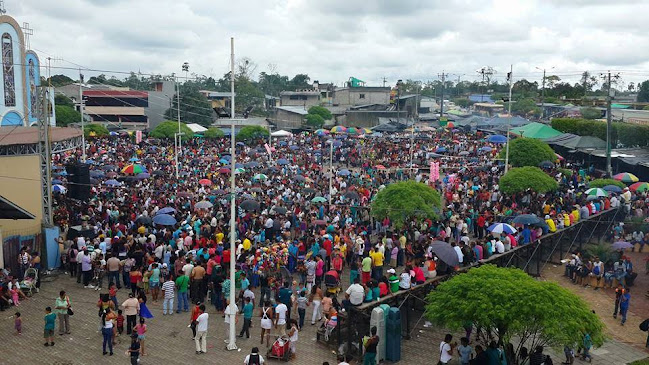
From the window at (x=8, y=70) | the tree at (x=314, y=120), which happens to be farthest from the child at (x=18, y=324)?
the tree at (x=314, y=120)

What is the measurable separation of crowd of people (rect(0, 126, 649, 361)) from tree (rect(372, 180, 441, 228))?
20.3 inches

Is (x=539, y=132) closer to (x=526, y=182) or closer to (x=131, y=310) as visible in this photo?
(x=526, y=182)

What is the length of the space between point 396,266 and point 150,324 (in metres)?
8.21

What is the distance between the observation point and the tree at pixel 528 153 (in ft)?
103

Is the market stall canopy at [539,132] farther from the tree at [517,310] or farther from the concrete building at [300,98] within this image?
the concrete building at [300,98]

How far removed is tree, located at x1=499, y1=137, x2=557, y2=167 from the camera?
31484 mm

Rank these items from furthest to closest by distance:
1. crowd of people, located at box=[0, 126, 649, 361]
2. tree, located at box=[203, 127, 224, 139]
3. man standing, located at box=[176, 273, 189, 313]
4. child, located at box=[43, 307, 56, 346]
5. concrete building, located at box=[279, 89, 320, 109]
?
concrete building, located at box=[279, 89, 320, 109]
tree, located at box=[203, 127, 224, 139]
man standing, located at box=[176, 273, 189, 313]
crowd of people, located at box=[0, 126, 649, 361]
child, located at box=[43, 307, 56, 346]

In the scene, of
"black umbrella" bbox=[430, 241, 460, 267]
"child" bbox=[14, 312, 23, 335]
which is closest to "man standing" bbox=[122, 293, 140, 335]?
"child" bbox=[14, 312, 23, 335]

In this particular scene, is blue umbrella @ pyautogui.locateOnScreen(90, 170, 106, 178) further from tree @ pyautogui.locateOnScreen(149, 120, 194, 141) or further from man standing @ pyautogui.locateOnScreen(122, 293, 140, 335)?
tree @ pyautogui.locateOnScreen(149, 120, 194, 141)

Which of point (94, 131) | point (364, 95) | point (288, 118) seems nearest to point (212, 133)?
point (94, 131)

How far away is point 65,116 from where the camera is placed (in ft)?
191

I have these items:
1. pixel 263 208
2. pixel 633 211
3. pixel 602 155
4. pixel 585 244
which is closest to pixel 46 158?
pixel 263 208

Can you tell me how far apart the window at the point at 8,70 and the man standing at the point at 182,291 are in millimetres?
33789

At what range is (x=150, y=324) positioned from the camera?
45.6ft
